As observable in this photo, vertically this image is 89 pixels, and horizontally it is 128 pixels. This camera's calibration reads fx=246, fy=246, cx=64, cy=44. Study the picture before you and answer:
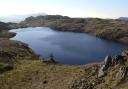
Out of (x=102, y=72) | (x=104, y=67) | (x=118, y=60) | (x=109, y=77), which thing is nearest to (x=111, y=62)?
(x=118, y=60)

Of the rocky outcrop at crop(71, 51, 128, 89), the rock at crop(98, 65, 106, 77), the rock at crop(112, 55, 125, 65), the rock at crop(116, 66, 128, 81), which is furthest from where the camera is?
the rock at crop(112, 55, 125, 65)

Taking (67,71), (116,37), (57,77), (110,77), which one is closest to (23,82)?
(57,77)

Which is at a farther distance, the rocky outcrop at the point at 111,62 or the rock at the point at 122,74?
the rocky outcrop at the point at 111,62

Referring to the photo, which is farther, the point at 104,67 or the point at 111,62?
the point at 111,62

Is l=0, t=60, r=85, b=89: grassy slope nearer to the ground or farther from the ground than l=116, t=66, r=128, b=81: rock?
nearer to the ground

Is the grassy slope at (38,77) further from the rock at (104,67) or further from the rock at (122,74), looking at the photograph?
the rock at (122,74)

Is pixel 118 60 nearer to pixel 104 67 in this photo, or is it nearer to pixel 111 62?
pixel 111 62

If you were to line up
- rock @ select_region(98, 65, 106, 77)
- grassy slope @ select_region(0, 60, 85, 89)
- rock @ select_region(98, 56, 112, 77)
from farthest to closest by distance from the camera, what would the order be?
grassy slope @ select_region(0, 60, 85, 89)
rock @ select_region(98, 56, 112, 77)
rock @ select_region(98, 65, 106, 77)

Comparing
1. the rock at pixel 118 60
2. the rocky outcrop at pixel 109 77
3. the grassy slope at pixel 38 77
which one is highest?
the rock at pixel 118 60

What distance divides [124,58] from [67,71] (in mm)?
16777

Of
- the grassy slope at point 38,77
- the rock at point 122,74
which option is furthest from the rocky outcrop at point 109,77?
the grassy slope at point 38,77

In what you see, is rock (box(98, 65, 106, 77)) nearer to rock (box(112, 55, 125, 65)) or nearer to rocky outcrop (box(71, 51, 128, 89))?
rocky outcrop (box(71, 51, 128, 89))

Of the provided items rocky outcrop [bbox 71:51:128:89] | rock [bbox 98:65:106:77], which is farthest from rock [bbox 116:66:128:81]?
rock [bbox 98:65:106:77]

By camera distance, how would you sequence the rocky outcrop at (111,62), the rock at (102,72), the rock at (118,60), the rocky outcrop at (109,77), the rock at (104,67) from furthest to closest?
the rock at (118,60) < the rocky outcrop at (111,62) < the rock at (104,67) < the rock at (102,72) < the rocky outcrop at (109,77)
